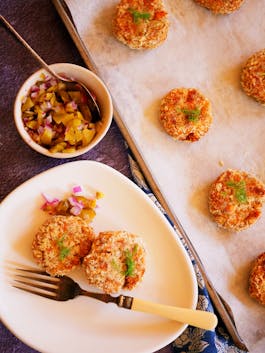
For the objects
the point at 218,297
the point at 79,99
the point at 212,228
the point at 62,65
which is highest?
the point at 62,65

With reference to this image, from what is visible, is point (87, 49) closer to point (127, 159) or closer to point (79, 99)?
point (79, 99)

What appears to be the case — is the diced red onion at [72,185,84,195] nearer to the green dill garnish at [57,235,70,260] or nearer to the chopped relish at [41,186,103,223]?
the chopped relish at [41,186,103,223]

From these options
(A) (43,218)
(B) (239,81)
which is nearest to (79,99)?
(A) (43,218)

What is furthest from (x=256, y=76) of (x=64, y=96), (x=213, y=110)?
(x=64, y=96)

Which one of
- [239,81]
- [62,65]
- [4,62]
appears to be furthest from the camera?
[239,81]

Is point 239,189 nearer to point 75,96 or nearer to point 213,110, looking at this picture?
point 213,110

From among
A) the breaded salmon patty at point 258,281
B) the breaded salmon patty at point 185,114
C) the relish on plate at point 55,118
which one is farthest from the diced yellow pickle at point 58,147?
the breaded salmon patty at point 258,281

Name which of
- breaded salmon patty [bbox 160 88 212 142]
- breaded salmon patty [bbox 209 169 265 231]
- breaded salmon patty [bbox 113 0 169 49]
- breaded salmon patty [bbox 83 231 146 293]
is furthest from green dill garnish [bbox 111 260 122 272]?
breaded salmon patty [bbox 113 0 169 49]

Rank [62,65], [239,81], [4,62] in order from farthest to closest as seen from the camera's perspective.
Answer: [239,81], [4,62], [62,65]
